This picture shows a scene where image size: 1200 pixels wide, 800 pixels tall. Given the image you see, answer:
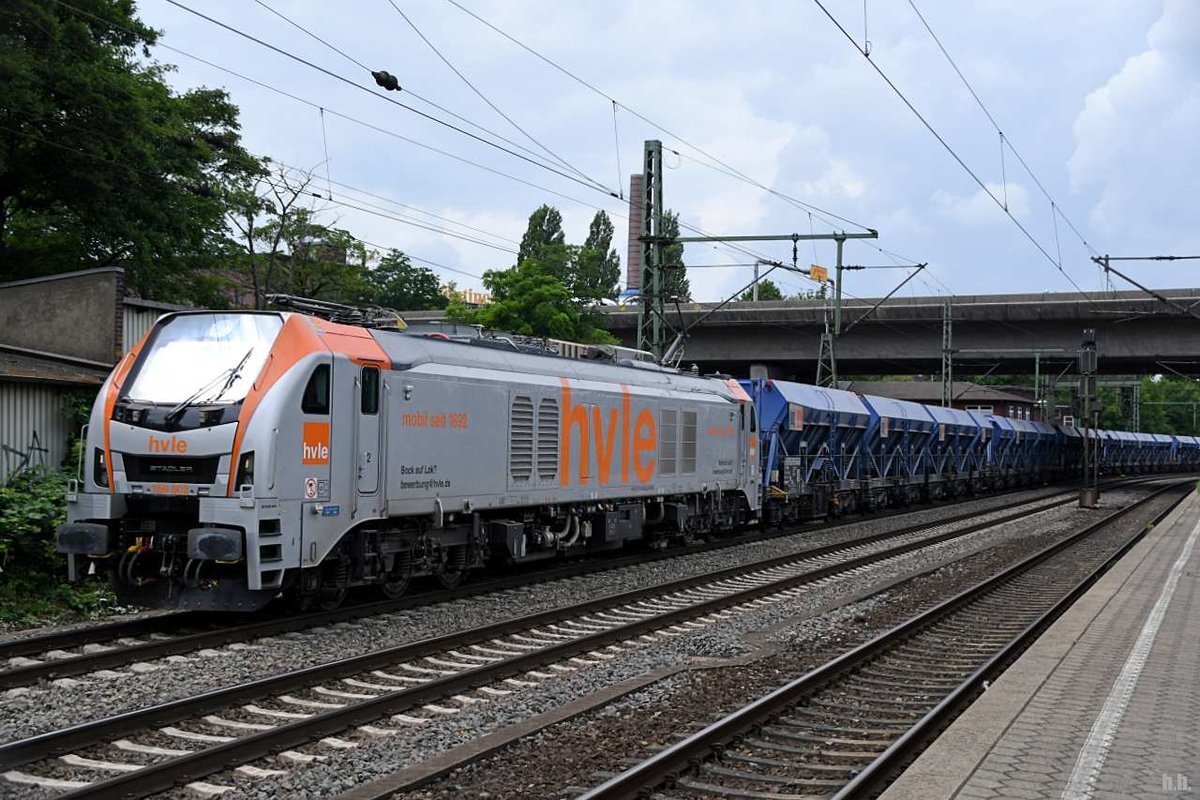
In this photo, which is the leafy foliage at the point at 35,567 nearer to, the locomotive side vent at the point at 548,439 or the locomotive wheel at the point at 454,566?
the locomotive wheel at the point at 454,566

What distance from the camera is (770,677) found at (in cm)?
1066

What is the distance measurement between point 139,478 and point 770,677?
21.8ft

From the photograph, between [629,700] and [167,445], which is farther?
[167,445]

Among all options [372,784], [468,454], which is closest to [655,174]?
[468,454]

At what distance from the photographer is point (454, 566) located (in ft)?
50.2

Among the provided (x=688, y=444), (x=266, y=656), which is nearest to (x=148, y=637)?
(x=266, y=656)

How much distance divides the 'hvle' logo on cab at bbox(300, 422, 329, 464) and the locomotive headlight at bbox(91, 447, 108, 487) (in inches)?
85.0

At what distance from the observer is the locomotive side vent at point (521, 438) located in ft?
51.7

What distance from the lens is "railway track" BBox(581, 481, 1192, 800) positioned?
7.31 m

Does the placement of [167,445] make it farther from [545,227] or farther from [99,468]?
[545,227]

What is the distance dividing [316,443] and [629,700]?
4549 millimetres

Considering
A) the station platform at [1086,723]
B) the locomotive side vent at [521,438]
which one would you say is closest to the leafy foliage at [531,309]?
the locomotive side vent at [521,438]

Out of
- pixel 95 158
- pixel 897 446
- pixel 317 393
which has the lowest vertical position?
pixel 897 446

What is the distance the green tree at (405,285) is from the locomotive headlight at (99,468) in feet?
274
